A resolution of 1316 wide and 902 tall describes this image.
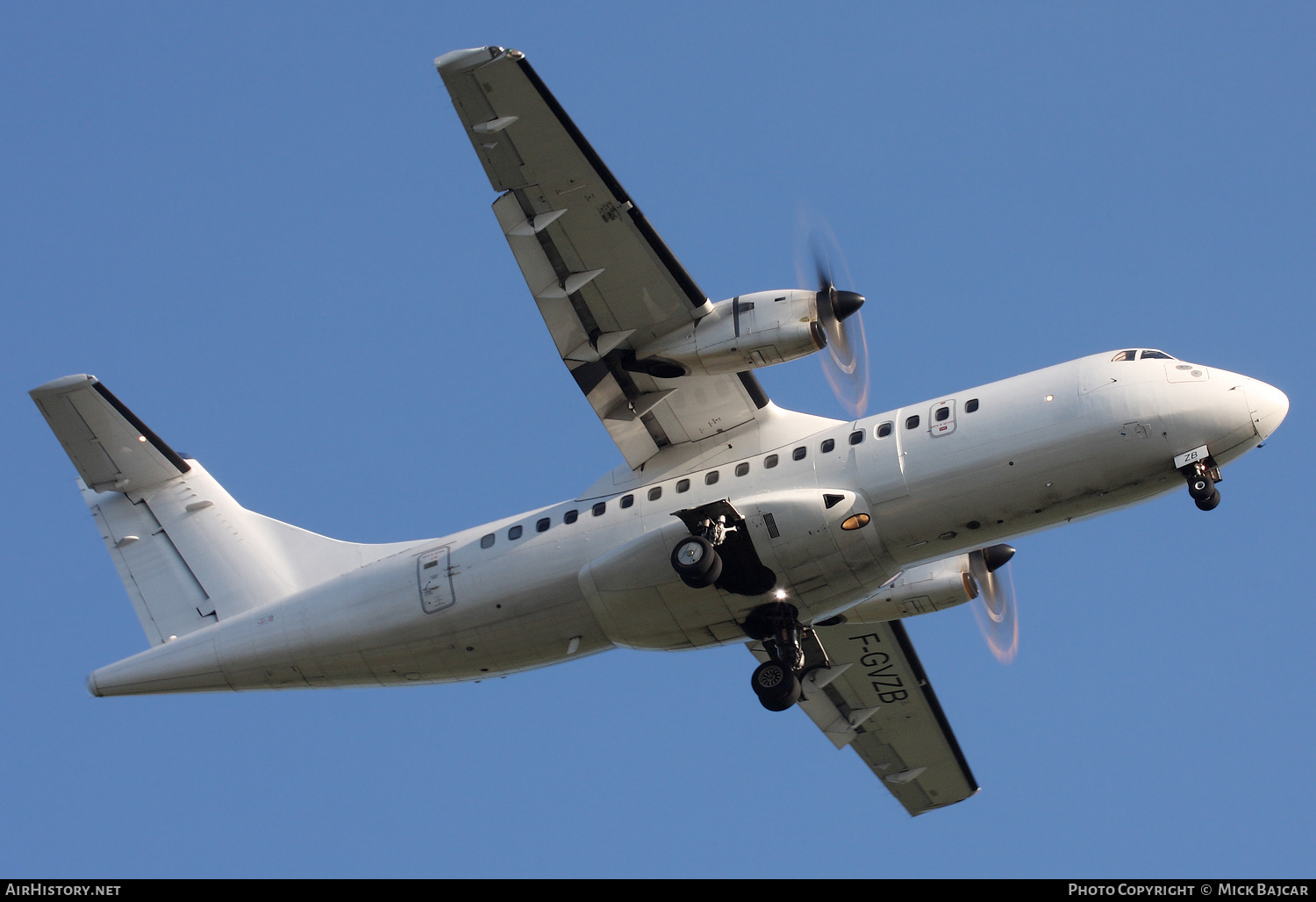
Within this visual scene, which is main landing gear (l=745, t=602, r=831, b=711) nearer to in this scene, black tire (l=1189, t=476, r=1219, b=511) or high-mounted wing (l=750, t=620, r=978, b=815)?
high-mounted wing (l=750, t=620, r=978, b=815)

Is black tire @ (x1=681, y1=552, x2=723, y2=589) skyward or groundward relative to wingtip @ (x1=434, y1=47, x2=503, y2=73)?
groundward

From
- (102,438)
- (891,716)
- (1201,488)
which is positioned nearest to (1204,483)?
(1201,488)

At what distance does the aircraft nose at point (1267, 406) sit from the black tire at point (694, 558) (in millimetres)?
5855

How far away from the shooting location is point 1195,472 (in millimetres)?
13961

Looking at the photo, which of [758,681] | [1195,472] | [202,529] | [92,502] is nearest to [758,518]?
[758,681]

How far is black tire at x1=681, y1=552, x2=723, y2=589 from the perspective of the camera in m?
14.5

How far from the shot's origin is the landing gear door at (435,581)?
52.4 feet

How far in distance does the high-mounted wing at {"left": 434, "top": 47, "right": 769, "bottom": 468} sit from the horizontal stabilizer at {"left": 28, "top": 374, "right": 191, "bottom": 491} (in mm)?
6043

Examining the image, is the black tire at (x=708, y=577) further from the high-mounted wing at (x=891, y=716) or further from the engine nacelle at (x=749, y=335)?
the high-mounted wing at (x=891, y=716)

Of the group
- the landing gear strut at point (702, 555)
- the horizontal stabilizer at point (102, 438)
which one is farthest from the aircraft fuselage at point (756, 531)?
the horizontal stabilizer at point (102, 438)

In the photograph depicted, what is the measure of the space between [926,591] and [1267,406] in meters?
4.90

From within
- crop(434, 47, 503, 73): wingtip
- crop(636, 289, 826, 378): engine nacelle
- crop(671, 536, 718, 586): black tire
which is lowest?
crop(671, 536, 718, 586): black tire

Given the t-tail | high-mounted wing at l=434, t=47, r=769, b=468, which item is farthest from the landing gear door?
high-mounted wing at l=434, t=47, r=769, b=468
